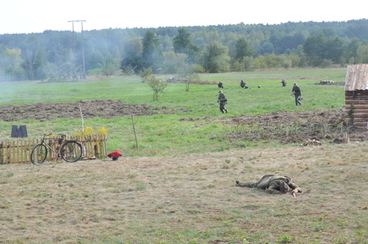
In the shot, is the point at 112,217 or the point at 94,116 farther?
the point at 94,116

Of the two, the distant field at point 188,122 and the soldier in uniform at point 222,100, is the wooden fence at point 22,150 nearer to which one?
the distant field at point 188,122

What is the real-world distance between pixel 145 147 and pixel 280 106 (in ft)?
56.5

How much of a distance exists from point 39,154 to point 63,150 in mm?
835

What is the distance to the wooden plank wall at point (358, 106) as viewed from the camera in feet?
87.7

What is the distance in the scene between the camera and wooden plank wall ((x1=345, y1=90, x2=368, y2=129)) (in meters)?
26.7

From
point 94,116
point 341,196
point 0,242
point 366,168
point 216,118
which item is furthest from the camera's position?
point 94,116

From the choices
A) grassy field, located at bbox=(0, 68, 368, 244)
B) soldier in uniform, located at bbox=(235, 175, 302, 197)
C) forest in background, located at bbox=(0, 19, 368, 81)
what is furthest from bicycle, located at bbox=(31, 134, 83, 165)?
forest in background, located at bbox=(0, 19, 368, 81)

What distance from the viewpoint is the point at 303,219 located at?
1288 centimetres

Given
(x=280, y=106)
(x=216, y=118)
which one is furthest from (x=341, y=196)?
(x=280, y=106)

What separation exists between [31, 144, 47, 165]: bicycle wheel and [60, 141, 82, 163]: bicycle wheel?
0.59 m

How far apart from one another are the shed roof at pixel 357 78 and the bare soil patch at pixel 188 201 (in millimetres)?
6301

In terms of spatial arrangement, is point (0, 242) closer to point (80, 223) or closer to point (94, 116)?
point (80, 223)

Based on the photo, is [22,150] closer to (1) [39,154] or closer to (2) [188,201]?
(1) [39,154]

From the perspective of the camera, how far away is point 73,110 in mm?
44625
